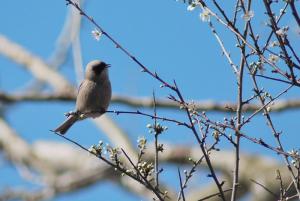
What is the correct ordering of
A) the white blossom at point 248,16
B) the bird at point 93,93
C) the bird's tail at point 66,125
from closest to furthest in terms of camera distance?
the white blossom at point 248,16 → the bird at point 93,93 → the bird's tail at point 66,125

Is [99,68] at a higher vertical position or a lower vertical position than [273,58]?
higher

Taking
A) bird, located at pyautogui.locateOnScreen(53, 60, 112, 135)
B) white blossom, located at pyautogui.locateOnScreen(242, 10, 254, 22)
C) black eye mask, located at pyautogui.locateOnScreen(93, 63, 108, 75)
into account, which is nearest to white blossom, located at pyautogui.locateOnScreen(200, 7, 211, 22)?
white blossom, located at pyautogui.locateOnScreen(242, 10, 254, 22)

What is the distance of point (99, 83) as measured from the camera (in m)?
5.84

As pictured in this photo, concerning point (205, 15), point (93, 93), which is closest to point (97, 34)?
point (205, 15)

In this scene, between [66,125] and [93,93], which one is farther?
[66,125]

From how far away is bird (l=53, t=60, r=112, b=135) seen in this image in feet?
18.7

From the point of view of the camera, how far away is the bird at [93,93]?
571cm

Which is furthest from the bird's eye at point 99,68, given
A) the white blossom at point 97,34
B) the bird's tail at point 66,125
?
the white blossom at point 97,34

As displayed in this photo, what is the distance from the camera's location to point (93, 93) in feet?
18.8

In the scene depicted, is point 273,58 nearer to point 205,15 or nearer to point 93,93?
point 205,15

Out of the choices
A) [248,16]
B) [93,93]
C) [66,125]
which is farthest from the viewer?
[66,125]

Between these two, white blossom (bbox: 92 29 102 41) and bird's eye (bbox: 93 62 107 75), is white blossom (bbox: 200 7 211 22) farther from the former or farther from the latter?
bird's eye (bbox: 93 62 107 75)

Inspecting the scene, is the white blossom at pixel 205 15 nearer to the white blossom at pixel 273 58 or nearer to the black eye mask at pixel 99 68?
the white blossom at pixel 273 58

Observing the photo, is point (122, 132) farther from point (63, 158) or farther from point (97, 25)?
point (97, 25)
